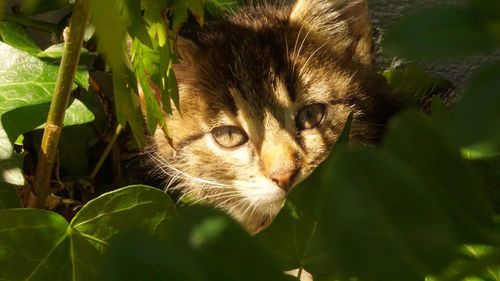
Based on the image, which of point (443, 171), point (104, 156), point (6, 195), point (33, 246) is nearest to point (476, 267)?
point (443, 171)

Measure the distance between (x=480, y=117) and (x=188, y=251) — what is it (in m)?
0.17

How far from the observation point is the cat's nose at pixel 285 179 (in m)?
1.55

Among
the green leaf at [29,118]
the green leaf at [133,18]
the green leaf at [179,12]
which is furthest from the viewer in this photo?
the green leaf at [29,118]

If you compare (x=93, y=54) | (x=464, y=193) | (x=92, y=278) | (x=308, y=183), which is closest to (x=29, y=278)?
(x=92, y=278)

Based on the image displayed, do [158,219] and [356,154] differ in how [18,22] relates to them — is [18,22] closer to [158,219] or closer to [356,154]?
[158,219]

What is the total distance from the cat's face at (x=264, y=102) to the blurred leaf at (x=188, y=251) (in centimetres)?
113

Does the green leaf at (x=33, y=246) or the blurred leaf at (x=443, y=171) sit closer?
the blurred leaf at (x=443, y=171)

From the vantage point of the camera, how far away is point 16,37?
1.50 m

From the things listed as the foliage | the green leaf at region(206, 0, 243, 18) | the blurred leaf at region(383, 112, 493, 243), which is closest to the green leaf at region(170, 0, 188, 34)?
the foliage

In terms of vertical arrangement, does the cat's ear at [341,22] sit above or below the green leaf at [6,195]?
above

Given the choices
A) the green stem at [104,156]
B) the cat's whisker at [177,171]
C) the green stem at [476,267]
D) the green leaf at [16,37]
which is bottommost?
the cat's whisker at [177,171]

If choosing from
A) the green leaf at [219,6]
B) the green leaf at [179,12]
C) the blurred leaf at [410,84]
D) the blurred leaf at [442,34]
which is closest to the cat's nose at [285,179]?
the blurred leaf at [410,84]

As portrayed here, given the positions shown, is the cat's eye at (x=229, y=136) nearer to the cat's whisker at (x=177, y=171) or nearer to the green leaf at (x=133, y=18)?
the cat's whisker at (x=177, y=171)

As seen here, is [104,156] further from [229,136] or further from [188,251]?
[188,251]
